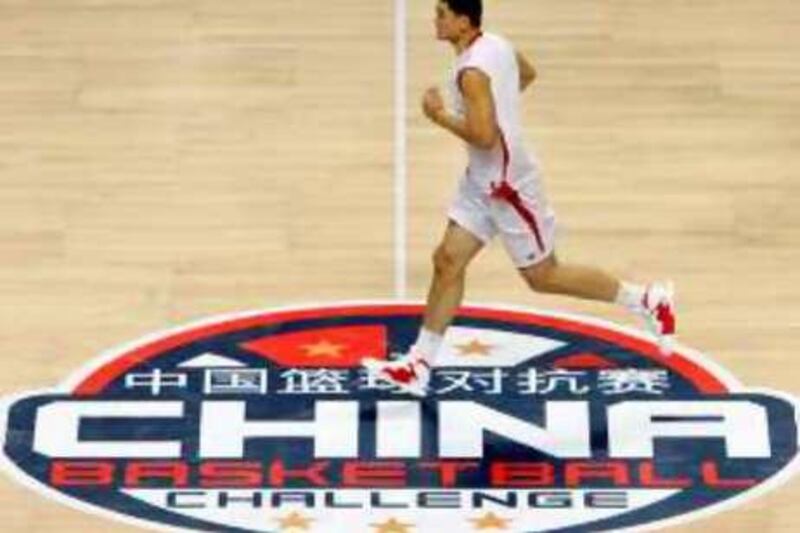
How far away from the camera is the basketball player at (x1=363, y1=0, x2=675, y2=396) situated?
31.4ft

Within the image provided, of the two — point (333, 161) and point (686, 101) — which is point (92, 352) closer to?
point (333, 161)

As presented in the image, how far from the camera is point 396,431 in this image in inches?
401

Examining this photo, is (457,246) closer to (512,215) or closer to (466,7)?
(512,215)

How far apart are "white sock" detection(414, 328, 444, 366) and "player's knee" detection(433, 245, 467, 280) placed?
283 mm

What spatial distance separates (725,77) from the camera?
13.1m

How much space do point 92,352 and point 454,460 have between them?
1.81 meters

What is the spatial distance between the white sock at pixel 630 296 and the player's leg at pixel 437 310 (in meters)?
0.69

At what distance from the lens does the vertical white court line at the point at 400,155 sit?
1140 cm

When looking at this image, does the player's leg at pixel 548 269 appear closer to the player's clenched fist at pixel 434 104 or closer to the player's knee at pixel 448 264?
the player's knee at pixel 448 264

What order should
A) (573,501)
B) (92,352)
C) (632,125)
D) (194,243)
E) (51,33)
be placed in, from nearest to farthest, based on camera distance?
1. (573,501)
2. (92,352)
3. (194,243)
4. (632,125)
5. (51,33)

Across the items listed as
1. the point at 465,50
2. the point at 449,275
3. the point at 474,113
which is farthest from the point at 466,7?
the point at 449,275

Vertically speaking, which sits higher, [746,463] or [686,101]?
[686,101]

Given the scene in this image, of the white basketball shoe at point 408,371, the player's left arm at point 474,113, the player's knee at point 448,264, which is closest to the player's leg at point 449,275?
the player's knee at point 448,264

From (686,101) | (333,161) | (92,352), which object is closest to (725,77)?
(686,101)
